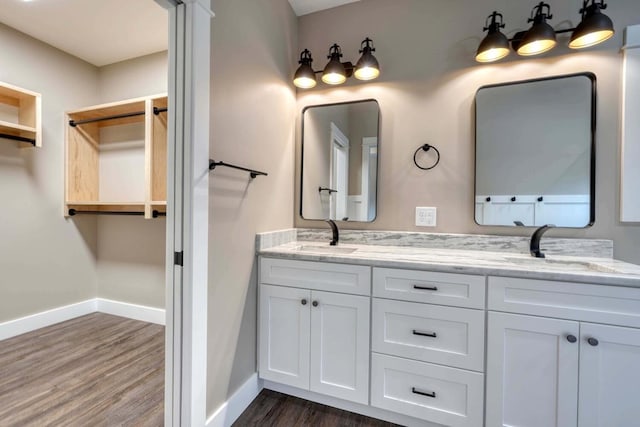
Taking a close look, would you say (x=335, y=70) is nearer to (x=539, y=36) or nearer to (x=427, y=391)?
(x=539, y=36)

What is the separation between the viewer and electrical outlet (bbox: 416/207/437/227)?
6.13ft

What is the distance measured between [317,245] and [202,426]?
117cm

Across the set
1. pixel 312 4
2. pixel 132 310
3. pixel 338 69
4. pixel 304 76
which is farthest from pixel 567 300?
pixel 132 310

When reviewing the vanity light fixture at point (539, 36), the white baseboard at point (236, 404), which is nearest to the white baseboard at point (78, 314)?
the white baseboard at point (236, 404)

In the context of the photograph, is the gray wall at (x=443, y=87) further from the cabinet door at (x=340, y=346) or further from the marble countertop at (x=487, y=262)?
the cabinet door at (x=340, y=346)

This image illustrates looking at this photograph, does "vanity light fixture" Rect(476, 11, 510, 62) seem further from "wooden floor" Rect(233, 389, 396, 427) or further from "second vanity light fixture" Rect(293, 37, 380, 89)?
"wooden floor" Rect(233, 389, 396, 427)

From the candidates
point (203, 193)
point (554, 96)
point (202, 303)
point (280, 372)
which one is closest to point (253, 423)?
point (280, 372)

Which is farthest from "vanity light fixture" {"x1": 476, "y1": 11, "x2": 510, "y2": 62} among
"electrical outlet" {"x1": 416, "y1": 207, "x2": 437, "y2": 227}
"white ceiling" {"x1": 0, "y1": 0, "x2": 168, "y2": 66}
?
"white ceiling" {"x1": 0, "y1": 0, "x2": 168, "y2": 66}

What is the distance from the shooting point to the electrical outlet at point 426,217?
73.6 inches

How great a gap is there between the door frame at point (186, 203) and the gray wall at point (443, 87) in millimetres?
1073

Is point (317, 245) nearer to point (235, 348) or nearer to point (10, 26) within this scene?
point (235, 348)

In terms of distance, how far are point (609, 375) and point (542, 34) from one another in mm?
1642

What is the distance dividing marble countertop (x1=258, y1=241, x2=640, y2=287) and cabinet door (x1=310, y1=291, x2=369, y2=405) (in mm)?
220

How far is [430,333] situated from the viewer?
4.50ft
